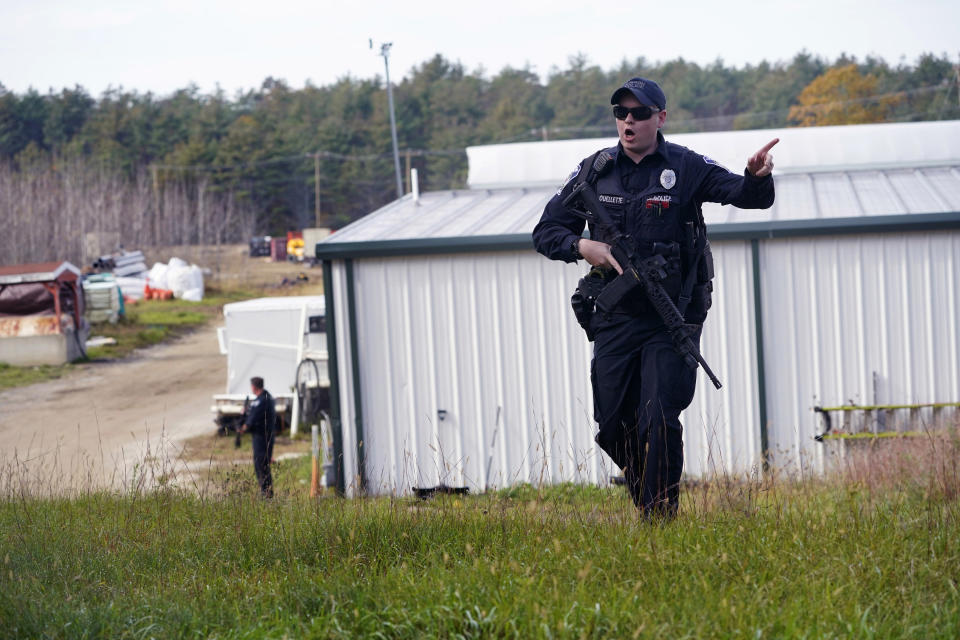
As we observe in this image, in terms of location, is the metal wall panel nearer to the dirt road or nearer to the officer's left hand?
the dirt road

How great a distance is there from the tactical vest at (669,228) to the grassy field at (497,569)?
0.87 metres

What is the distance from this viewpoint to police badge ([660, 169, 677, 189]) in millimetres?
4516

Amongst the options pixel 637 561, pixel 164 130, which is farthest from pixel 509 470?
pixel 164 130

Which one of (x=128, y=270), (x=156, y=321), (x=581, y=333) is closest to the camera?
(x=581, y=333)

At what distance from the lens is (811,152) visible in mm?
16453

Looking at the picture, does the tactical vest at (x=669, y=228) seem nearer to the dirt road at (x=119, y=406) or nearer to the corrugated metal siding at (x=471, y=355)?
the corrugated metal siding at (x=471, y=355)

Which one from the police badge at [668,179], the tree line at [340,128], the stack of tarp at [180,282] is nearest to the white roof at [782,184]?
the police badge at [668,179]

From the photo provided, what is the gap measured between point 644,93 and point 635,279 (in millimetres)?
796

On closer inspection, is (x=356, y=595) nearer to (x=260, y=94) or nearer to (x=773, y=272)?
(x=773, y=272)

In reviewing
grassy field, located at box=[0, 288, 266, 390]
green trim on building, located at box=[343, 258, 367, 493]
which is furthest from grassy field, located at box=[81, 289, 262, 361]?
green trim on building, located at box=[343, 258, 367, 493]

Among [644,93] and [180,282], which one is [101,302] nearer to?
[180,282]

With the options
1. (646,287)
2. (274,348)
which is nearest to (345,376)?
(274,348)

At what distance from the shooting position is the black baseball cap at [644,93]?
446cm

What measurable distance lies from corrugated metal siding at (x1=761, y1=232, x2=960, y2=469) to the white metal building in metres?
0.02
